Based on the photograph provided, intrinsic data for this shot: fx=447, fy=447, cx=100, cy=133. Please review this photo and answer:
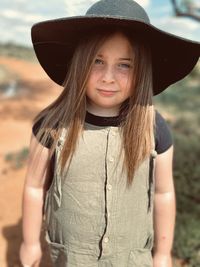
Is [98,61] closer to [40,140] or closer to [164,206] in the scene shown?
[40,140]

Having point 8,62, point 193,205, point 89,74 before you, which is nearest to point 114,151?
point 89,74

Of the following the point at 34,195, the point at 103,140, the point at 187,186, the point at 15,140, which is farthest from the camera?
the point at 15,140

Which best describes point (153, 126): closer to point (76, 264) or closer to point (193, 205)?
point (76, 264)

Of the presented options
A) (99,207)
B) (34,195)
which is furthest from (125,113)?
(34,195)

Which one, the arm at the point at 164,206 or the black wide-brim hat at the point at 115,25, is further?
the arm at the point at 164,206

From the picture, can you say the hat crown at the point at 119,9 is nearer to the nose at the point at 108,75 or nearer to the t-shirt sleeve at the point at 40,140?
the nose at the point at 108,75

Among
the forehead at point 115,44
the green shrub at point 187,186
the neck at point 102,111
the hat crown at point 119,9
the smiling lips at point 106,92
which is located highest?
the hat crown at point 119,9

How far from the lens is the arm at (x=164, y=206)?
2199 mm

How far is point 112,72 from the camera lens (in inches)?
75.4

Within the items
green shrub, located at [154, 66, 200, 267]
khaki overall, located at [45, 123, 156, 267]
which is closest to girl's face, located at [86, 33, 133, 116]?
khaki overall, located at [45, 123, 156, 267]

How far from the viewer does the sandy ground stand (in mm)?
3496

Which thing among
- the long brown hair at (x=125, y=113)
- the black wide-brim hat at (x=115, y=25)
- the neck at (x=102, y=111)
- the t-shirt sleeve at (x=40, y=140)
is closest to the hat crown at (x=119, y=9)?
the black wide-brim hat at (x=115, y=25)

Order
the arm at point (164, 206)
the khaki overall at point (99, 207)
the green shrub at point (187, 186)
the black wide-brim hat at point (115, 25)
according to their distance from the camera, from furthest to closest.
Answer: the green shrub at point (187, 186), the arm at point (164, 206), the khaki overall at point (99, 207), the black wide-brim hat at point (115, 25)

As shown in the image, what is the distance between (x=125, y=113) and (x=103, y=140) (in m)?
0.17
